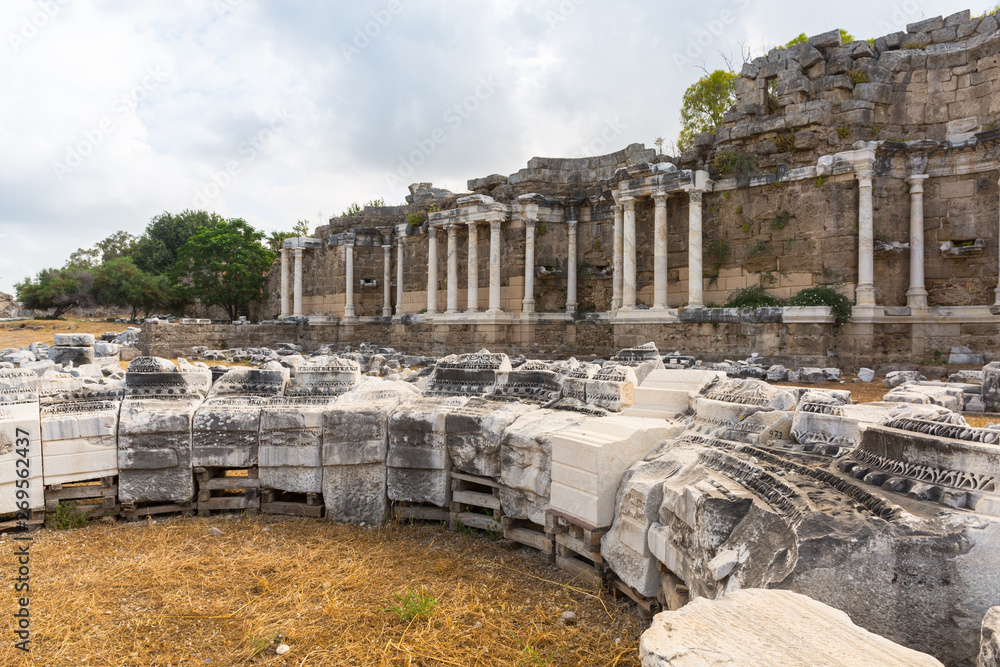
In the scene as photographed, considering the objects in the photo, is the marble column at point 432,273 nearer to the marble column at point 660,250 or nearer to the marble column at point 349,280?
the marble column at point 349,280

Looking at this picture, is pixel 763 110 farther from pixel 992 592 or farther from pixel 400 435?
pixel 992 592

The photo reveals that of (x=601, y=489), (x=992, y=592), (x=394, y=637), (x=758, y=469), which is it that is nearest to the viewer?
(x=992, y=592)

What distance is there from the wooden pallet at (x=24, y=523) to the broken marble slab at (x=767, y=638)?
5057 mm

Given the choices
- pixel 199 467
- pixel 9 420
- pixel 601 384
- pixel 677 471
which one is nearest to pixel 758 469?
pixel 677 471

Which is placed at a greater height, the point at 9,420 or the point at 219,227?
the point at 219,227

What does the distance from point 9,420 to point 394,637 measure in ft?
12.1

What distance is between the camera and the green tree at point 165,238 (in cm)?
3984

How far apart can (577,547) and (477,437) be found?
49.8 inches

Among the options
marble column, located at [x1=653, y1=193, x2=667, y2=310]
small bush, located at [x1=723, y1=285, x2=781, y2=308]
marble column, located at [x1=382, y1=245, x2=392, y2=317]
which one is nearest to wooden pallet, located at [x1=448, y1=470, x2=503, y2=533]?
small bush, located at [x1=723, y1=285, x2=781, y2=308]

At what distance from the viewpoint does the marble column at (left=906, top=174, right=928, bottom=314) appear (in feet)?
40.3

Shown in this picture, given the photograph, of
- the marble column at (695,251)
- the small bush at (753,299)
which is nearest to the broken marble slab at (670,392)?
the small bush at (753,299)

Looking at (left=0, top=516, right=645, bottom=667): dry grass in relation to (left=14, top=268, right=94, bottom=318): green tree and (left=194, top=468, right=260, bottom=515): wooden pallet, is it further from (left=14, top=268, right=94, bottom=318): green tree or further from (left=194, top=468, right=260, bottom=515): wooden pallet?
(left=14, top=268, right=94, bottom=318): green tree

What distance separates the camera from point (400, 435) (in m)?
5.10

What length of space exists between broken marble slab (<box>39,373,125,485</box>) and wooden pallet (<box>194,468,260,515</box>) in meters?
0.70
